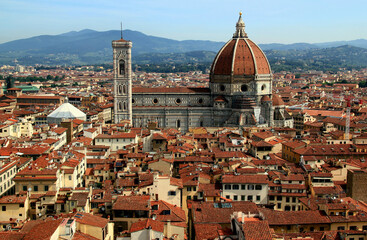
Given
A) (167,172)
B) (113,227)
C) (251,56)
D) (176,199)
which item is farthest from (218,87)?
(113,227)

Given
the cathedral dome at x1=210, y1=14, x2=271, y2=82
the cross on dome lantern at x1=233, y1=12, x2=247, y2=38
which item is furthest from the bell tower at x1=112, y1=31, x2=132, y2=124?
the cross on dome lantern at x1=233, y1=12, x2=247, y2=38

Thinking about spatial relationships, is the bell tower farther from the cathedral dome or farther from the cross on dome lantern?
the cross on dome lantern

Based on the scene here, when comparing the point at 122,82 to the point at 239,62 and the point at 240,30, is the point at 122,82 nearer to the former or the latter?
the point at 239,62

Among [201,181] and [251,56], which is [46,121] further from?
[201,181]

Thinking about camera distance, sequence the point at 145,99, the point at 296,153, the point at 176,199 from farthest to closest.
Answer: the point at 145,99
the point at 296,153
the point at 176,199

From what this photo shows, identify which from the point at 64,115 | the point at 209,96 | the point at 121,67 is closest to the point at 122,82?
the point at 121,67
